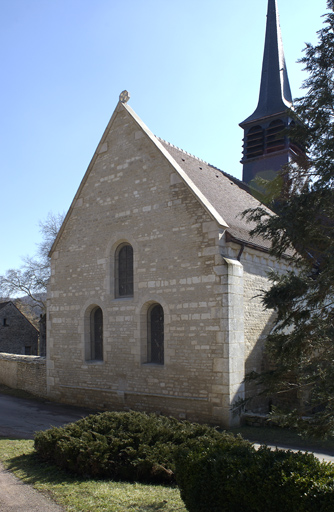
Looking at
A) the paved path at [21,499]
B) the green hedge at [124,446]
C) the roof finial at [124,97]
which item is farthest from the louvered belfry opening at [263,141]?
the paved path at [21,499]

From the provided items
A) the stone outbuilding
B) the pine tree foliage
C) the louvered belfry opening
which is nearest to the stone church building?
the pine tree foliage

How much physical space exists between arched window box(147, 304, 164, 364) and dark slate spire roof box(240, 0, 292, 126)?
1475cm

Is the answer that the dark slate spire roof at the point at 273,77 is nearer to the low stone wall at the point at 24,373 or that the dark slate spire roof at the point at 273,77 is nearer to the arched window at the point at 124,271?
the arched window at the point at 124,271

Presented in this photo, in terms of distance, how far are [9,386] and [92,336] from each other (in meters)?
6.97

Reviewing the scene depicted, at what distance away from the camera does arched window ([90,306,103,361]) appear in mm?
15242

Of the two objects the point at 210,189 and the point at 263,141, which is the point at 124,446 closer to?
the point at 210,189

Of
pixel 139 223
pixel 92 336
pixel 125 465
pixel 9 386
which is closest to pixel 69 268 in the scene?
pixel 92 336

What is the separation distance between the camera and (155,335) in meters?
13.6

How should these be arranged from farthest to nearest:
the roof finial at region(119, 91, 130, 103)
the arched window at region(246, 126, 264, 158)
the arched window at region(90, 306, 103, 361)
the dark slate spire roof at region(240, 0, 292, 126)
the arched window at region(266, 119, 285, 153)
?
1. the dark slate spire roof at region(240, 0, 292, 126)
2. the arched window at region(246, 126, 264, 158)
3. the arched window at region(266, 119, 285, 153)
4. the roof finial at region(119, 91, 130, 103)
5. the arched window at region(90, 306, 103, 361)

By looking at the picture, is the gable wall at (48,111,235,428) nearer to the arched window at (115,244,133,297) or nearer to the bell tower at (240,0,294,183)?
the arched window at (115,244,133,297)

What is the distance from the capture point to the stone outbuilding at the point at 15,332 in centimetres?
3189

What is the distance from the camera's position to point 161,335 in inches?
527

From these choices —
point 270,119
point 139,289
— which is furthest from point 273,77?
point 139,289

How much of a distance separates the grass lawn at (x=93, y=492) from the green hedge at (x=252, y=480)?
2.67 feet
